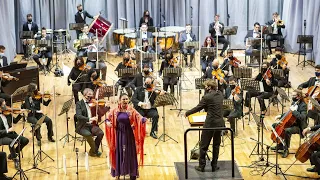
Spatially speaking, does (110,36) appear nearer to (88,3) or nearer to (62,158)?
(88,3)

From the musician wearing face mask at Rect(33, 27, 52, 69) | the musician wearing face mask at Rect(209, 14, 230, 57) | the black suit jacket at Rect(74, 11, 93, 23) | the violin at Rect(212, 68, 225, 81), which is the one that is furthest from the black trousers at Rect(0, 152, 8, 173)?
the black suit jacket at Rect(74, 11, 93, 23)

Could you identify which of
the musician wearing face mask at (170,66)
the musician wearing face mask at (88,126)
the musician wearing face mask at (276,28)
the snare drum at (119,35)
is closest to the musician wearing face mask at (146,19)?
the snare drum at (119,35)

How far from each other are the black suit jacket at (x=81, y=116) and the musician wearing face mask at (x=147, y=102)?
54.6 inches

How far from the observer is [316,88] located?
12.9m

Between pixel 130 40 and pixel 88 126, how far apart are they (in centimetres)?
826

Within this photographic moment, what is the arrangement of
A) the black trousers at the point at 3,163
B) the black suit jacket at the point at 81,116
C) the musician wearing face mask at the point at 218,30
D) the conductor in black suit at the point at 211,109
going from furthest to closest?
the musician wearing face mask at the point at 218,30, the black suit jacket at the point at 81,116, the black trousers at the point at 3,163, the conductor in black suit at the point at 211,109

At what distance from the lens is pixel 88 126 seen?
1263 cm

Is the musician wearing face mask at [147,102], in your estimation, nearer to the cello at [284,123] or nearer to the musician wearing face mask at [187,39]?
the cello at [284,123]

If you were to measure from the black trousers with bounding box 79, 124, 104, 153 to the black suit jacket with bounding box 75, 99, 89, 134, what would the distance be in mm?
78

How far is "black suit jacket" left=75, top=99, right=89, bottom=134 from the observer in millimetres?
12422

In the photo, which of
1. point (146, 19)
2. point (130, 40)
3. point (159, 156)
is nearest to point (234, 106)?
point (159, 156)

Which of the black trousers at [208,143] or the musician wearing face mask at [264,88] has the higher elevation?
the musician wearing face mask at [264,88]

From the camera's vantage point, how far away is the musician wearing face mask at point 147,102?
1373cm

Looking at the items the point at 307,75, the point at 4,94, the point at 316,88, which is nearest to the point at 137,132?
the point at 316,88
